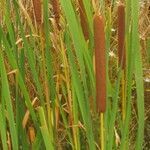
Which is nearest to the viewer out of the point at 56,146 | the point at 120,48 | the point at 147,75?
the point at 120,48

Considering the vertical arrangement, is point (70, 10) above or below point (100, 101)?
above

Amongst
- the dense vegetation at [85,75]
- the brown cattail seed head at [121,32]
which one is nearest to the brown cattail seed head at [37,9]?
the dense vegetation at [85,75]

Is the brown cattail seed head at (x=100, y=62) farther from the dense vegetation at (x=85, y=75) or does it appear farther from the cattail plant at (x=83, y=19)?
the cattail plant at (x=83, y=19)

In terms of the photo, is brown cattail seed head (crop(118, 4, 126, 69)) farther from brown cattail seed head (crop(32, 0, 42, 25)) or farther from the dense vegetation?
brown cattail seed head (crop(32, 0, 42, 25))

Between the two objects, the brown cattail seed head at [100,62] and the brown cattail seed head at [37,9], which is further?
the brown cattail seed head at [37,9]

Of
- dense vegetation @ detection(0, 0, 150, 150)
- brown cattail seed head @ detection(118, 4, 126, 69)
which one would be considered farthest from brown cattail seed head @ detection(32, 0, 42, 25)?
brown cattail seed head @ detection(118, 4, 126, 69)

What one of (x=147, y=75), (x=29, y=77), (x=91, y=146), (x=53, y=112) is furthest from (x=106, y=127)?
(x=147, y=75)

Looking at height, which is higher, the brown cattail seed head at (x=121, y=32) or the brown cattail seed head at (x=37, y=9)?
the brown cattail seed head at (x=37, y=9)

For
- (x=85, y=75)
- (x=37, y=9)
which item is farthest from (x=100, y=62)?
(x=37, y=9)

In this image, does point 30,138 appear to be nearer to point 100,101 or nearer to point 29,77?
point 29,77
